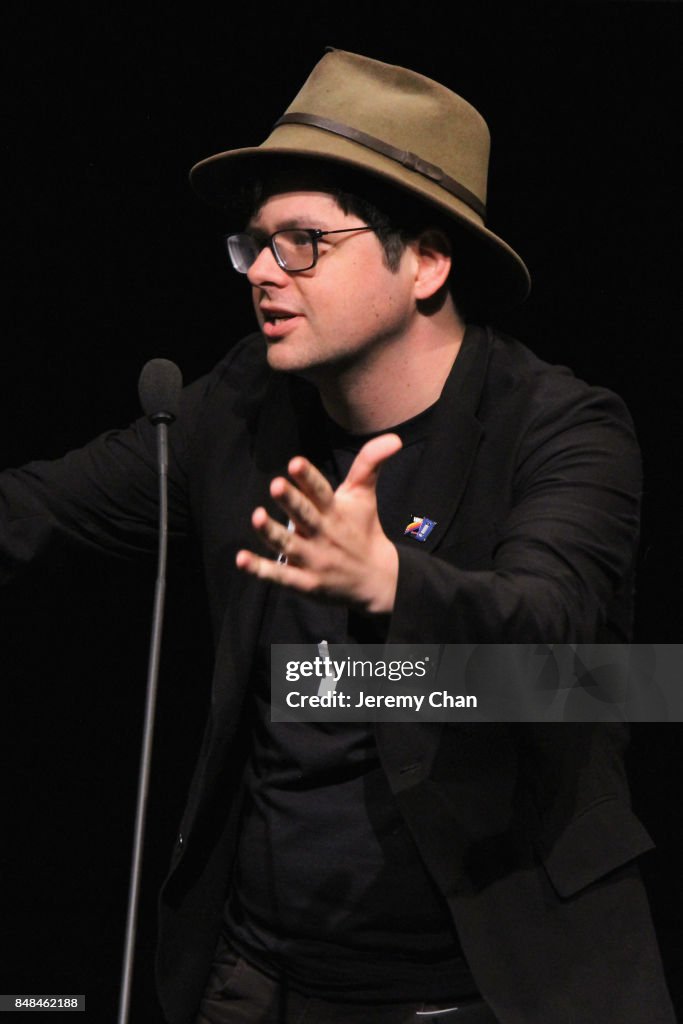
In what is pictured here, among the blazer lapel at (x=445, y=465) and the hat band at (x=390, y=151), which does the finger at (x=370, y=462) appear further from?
the hat band at (x=390, y=151)

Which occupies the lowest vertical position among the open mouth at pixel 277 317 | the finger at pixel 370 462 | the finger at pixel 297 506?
the finger at pixel 297 506

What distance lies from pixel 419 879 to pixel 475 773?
0.16m

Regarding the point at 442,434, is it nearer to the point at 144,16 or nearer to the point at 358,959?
the point at 358,959

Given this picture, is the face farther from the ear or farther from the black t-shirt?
the black t-shirt

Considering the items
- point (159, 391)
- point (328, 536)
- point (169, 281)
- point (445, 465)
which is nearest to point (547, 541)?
point (445, 465)

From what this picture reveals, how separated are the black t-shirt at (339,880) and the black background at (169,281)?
0.70m

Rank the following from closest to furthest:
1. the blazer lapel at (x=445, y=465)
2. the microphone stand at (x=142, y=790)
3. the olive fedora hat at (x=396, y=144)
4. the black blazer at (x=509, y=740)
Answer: the microphone stand at (x=142, y=790) → the black blazer at (x=509, y=740) → the blazer lapel at (x=445, y=465) → the olive fedora hat at (x=396, y=144)

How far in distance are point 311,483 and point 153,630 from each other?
0.34 meters

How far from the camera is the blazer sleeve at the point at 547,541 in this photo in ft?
4.89

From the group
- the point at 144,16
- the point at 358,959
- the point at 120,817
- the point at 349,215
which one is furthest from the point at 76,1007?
the point at 144,16

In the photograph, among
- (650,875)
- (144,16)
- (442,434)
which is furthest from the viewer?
(650,875)

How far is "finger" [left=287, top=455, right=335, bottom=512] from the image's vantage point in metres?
1.33

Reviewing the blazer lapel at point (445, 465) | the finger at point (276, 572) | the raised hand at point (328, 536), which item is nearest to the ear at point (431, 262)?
the blazer lapel at point (445, 465)

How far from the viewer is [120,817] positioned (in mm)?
2771
